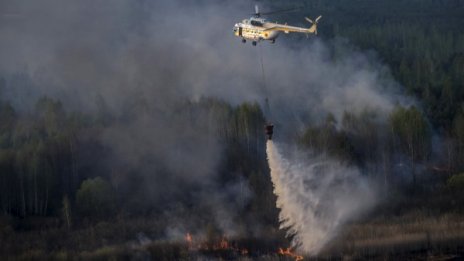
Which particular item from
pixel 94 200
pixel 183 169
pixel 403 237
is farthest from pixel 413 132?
pixel 94 200

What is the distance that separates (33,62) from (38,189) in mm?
35102

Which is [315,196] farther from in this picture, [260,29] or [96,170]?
[96,170]

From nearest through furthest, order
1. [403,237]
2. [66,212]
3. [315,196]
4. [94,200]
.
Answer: [403,237]
[315,196]
[66,212]
[94,200]

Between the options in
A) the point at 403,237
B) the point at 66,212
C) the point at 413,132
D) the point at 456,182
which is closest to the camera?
the point at 403,237

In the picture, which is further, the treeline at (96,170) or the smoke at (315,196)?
the treeline at (96,170)

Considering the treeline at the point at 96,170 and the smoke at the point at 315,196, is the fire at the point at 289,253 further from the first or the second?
the treeline at the point at 96,170

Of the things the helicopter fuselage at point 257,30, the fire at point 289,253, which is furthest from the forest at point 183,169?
the helicopter fuselage at point 257,30

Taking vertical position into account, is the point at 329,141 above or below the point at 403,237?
above

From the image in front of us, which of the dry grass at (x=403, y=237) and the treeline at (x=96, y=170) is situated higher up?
the treeline at (x=96, y=170)

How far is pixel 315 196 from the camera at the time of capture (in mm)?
60250

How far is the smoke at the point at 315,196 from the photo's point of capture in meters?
56.1

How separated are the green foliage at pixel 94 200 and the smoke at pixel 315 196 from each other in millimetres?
12103

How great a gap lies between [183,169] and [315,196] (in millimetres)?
14062

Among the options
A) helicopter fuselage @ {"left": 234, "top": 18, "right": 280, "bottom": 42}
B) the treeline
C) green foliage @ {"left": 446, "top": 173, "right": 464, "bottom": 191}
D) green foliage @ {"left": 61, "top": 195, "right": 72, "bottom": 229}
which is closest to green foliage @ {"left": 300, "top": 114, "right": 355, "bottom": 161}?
the treeline
